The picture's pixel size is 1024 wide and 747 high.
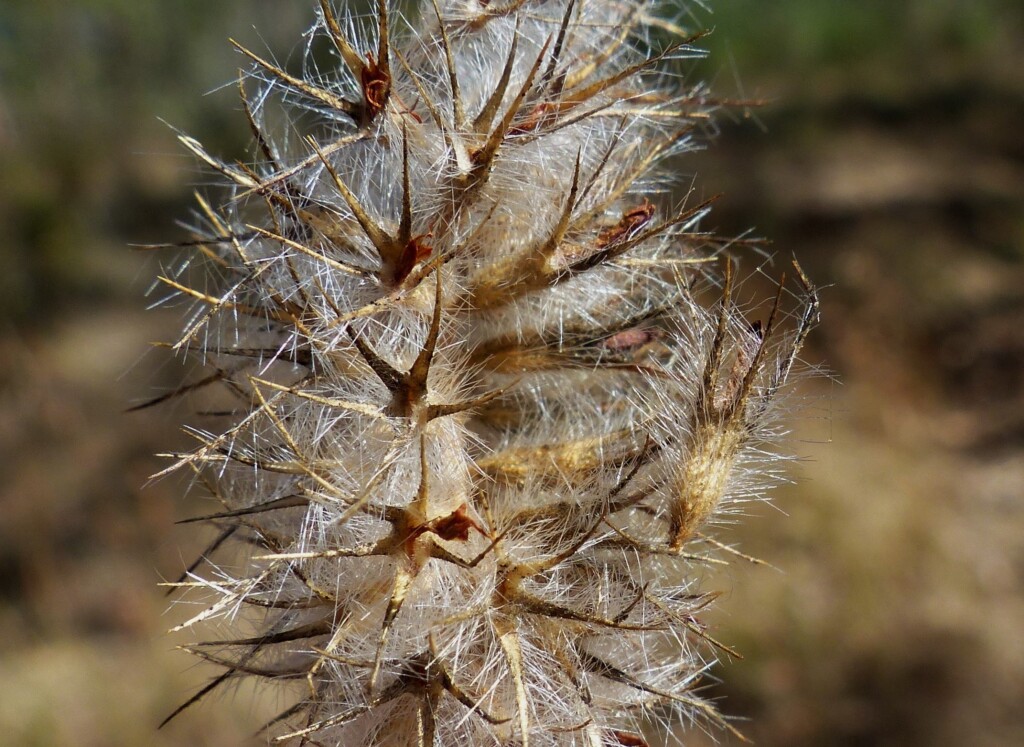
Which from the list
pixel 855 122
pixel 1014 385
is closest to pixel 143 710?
pixel 1014 385

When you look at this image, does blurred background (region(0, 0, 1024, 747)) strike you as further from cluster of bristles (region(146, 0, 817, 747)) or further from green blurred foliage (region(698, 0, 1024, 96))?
cluster of bristles (region(146, 0, 817, 747))

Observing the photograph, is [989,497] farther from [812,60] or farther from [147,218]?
[147,218]

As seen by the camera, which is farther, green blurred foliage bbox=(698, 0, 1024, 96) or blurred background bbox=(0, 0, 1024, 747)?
green blurred foliage bbox=(698, 0, 1024, 96)

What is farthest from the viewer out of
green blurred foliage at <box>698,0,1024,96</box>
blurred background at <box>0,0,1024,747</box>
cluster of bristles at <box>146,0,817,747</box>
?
green blurred foliage at <box>698,0,1024,96</box>

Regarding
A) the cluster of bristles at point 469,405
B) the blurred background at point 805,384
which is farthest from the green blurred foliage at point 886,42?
the cluster of bristles at point 469,405

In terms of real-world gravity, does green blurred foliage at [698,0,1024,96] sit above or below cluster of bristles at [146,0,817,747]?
above

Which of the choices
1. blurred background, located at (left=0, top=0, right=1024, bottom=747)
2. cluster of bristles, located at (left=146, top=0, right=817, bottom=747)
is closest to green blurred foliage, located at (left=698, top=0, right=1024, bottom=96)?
blurred background, located at (left=0, top=0, right=1024, bottom=747)

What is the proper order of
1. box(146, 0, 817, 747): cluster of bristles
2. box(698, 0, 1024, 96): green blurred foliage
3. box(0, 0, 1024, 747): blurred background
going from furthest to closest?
1. box(698, 0, 1024, 96): green blurred foliage
2. box(0, 0, 1024, 747): blurred background
3. box(146, 0, 817, 747): cluster of bristles
